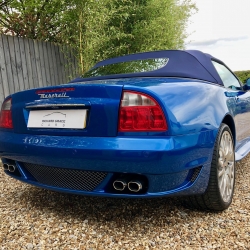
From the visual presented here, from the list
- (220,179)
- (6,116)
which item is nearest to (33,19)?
(6,116)

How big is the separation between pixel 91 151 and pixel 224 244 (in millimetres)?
959

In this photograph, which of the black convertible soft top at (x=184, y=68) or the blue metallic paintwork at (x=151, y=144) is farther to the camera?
the black convertible soft top at (x=184, y=68)

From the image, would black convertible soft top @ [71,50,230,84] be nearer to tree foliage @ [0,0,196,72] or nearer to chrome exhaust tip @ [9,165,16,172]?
chrome exhaust tip @ [9,165,16,172]

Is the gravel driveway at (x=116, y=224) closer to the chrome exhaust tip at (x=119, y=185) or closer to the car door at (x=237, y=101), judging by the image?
the chrome exhaust tip at (x=119, y=185)

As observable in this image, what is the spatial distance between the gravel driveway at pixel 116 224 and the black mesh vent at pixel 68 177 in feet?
0.99

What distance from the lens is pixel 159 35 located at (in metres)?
8.41

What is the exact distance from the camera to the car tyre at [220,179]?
1.97 meters

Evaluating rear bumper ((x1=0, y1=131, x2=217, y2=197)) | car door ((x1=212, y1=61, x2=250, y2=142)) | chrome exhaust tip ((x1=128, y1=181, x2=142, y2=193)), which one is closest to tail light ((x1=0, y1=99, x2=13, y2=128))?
rear bumper ((x1=0, y1=131, x2=217, y2=197))

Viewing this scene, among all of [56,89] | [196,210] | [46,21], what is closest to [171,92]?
[56,89]

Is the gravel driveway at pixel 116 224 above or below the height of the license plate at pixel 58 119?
below

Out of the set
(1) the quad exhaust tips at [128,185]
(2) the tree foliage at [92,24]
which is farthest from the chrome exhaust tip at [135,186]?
(2) the tree foliage at [92,24]

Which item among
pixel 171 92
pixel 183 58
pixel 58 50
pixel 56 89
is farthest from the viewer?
pixel 58 50

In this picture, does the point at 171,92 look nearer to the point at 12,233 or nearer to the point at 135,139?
the point at 135,139

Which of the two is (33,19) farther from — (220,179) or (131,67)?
(220,179)
